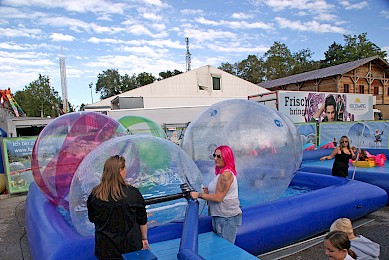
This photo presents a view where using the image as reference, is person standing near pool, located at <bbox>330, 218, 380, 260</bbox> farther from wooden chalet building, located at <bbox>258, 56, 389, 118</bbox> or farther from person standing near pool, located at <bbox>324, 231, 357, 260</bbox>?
wooden chalet building, located at <bbox>258, 56, 389, 118</bbox>

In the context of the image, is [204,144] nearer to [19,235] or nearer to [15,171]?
[19,235]

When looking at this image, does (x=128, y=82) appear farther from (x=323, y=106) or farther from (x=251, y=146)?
(x=251, y=146)

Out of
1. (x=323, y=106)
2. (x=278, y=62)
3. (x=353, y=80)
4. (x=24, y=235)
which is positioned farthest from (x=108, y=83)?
(x=24, y=235)

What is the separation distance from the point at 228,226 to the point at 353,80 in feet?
90.7

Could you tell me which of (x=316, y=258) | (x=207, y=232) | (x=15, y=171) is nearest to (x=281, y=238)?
(x=316, y=258)

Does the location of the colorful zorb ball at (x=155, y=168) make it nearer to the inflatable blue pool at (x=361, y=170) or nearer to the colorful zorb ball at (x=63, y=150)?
the colorful zorb ball at (x=63, y=150)

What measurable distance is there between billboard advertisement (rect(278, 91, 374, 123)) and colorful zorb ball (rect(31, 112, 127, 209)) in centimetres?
1140

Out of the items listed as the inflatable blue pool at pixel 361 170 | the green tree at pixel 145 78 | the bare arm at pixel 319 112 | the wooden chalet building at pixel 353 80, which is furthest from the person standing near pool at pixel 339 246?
the green tree at pixel 145 78

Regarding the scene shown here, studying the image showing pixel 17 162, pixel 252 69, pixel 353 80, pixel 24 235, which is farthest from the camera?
pixel 252 69

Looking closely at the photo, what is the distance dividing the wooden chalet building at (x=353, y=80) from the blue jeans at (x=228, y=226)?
25.0 meters

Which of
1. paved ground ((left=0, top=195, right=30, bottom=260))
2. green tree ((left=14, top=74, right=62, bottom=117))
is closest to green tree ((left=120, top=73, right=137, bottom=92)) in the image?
green tree ((left=14, top=74, right=62, bottom=117))

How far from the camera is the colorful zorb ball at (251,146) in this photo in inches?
176

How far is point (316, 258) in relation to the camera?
158 inches

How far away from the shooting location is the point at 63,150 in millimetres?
4711
